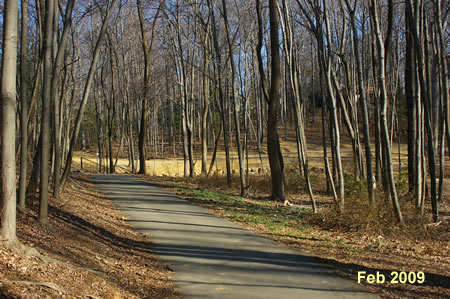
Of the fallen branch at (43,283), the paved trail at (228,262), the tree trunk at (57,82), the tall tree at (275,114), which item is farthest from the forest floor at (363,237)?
the tree trunk at (57,82)

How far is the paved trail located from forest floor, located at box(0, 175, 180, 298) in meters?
0.37

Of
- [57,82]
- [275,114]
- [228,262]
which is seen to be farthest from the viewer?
[275,114]

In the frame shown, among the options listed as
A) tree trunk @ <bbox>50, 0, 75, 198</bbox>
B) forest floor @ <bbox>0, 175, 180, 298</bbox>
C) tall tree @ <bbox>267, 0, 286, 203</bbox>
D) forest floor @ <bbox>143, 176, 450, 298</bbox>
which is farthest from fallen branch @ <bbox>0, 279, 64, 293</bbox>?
tall tree @ <bbox>267, 0, 286, 203</bbox>

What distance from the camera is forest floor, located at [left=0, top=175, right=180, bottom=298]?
196 inches

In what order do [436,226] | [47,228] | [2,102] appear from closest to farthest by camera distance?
[2,102] < [47,228] < [436,226]

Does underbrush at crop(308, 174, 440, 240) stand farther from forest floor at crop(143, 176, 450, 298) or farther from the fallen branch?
the fallen branch

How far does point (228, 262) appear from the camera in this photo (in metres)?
7.43

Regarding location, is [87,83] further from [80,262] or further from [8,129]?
[80,262]

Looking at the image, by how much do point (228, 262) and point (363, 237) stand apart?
448 cm

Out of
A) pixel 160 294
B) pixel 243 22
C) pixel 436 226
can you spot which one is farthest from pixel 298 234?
pixel 243 22

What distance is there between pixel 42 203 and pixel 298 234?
5.78 m

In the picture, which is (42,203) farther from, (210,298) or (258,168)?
(258,168)

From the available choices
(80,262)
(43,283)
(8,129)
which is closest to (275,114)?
(80,262)

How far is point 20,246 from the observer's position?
19.2 ft
